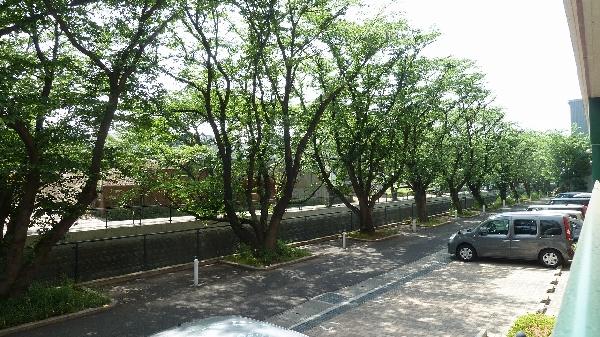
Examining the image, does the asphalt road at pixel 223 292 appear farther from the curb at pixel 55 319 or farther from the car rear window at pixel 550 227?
the car rear window at pixel 550 227

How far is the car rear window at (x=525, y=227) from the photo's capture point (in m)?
16.5

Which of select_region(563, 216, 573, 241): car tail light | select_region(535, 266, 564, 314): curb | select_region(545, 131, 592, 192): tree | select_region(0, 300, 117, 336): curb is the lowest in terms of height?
select_region(535, 266, 564, 314): curb

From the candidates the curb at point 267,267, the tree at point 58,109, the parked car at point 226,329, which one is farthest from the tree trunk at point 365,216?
the parked car at point 226,329

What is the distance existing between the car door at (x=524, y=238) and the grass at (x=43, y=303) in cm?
1380

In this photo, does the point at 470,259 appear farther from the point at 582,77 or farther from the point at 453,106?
the point at 453,106

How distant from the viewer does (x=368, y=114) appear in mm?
24188

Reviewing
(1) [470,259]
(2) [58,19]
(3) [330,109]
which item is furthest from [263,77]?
(1) [470,259]

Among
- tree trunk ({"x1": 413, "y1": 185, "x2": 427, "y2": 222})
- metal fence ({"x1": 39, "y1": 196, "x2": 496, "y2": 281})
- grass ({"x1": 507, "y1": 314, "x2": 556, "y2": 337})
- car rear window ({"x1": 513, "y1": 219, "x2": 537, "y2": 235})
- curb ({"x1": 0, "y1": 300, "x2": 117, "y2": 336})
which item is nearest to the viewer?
grass ({"x1": 507, "y1": 314, "x2": 556, "y2": 337})

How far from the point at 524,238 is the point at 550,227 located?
3.08 feet

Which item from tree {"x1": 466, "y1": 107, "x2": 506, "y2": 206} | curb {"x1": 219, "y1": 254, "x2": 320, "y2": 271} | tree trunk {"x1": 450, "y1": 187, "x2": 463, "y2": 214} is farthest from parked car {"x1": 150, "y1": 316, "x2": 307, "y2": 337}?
tree {"x1": 466, "y1": 107, "x2": 506, "y2": 206}

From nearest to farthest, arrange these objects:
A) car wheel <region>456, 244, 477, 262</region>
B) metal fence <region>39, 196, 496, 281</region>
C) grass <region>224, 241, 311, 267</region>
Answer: metal fence <region>39, 196, 496, 281</region>, grass <region>224, 241, 311, 267</region>, car wheel <region>456, 244, 477, 262</region>

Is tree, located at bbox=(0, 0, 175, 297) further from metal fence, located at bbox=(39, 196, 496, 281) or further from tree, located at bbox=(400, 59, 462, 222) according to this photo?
tree, located at bbox=(400, 59, 462, 222)

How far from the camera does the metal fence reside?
1512 centimetres

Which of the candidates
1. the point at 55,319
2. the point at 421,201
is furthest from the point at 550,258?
the point at 421,201
